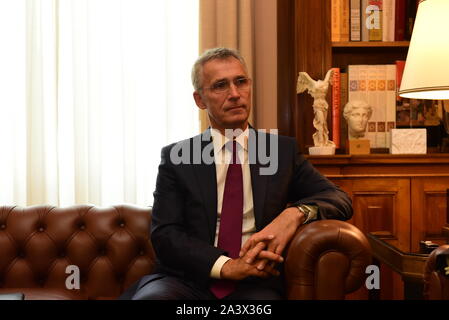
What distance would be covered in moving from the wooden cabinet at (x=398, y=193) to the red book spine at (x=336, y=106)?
0.68 feet

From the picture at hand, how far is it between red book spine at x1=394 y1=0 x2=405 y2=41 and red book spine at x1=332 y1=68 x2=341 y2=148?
383 mm

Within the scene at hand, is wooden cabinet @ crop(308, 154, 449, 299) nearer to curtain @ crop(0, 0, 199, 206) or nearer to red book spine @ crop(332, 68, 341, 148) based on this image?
red book spine @ crop(332, 68, 341, 148)

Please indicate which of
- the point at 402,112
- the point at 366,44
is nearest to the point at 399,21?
the point at 366,44

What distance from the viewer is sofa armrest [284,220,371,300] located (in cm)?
152

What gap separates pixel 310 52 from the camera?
260 cm

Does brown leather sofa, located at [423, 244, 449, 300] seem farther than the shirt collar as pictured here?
No

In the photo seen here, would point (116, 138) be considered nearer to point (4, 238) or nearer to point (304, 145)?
point (4, 238)

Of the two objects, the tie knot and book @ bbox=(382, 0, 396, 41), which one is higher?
book @ bbox=(382, 0, 396, 41)

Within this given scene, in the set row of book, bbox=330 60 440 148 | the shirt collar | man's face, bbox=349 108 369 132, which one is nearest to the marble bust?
man's face, bbox=349 108 369 132

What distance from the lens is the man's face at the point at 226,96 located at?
1917 millimetres

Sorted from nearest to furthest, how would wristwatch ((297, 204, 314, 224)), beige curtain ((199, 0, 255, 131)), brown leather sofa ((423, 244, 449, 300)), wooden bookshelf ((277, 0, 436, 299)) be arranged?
1. brown leather sofa ((423, 244, 449, 300))
2. wristwatch ((297, 204, 314, 224))
3. wooden bookshelf ((277, 0, 436, 299))
4. beige curtain ((199, 0, 255, 131))

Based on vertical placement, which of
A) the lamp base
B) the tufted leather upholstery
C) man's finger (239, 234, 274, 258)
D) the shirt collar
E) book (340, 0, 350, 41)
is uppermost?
book (340, 0, 350, 41)

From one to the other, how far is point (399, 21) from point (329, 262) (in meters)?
1.64

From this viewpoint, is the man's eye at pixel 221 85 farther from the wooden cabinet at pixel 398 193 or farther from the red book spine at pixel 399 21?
the red book spine at pixel 399 21
